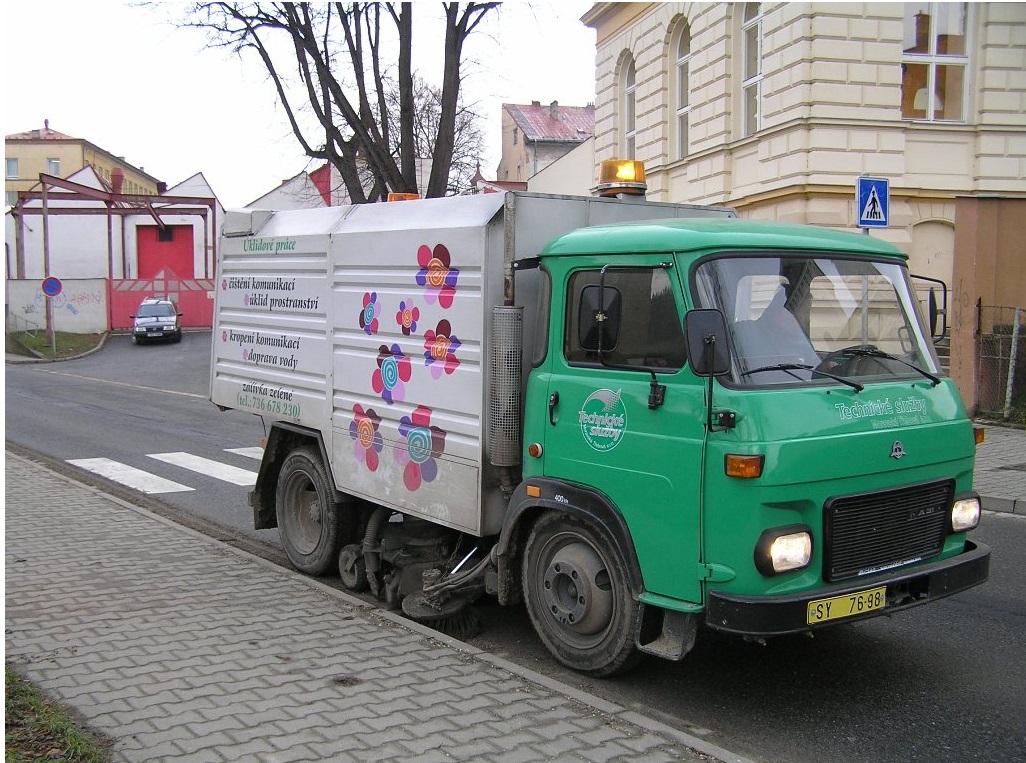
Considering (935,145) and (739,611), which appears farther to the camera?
(935,145)

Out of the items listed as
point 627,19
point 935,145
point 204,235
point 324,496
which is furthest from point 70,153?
point 324,496

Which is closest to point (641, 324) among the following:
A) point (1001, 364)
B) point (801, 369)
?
point (801, 369)

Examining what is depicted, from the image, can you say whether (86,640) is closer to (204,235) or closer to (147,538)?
(147,538)

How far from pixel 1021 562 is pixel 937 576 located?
326cm

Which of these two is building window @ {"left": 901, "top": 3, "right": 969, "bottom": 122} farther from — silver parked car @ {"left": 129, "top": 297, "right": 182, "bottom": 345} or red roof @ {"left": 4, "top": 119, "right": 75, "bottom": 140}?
red roof @ {"left": 4, "top": 119, "right": 75, "bottom": 140}

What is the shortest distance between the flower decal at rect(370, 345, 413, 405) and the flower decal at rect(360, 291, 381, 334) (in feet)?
0.58

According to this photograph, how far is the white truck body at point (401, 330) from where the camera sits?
5508 millimetres

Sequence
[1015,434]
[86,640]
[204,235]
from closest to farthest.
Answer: [86,640] → [1015,434] → [204,235]

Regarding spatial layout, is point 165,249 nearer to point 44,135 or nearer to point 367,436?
point 44,135

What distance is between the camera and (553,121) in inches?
2697

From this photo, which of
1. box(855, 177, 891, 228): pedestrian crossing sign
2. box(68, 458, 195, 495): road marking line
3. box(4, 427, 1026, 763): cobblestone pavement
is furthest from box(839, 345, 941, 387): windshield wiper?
box(68, 458, 195, 495): road marking line

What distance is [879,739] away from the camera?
4.39 meters

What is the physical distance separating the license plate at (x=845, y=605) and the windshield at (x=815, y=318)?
96 centimetres

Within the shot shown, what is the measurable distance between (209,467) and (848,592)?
31.0ft
